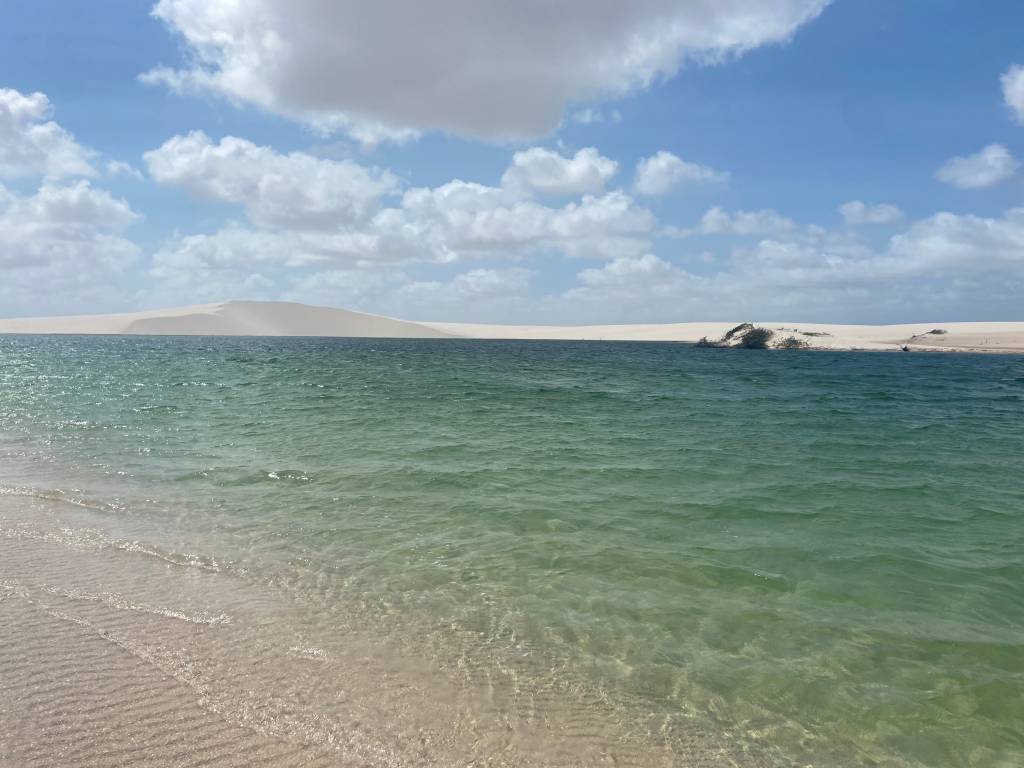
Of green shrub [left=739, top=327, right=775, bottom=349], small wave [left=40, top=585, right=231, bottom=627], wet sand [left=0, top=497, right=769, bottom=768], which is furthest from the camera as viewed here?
green shrub [left=739, top=327, right=775, bottom=349]

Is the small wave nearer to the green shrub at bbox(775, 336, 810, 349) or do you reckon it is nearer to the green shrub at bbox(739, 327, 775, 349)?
the green shrub at bbox(739, 327, 775, 349)

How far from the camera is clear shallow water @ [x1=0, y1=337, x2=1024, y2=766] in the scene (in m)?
5.83

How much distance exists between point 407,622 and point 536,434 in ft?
45.0

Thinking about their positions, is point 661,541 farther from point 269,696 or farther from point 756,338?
point 756,338

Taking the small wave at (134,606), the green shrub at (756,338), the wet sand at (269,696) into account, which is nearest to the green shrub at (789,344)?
the green shrub at (756,338)

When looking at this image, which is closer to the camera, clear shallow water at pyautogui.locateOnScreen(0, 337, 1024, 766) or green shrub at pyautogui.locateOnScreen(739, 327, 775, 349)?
clear shallow water at pyautogui.locateOnScreen(0, 337, 1024, 766)

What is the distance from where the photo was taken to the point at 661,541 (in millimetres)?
9766

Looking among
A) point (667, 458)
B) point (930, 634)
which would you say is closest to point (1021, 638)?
point (930, 634)

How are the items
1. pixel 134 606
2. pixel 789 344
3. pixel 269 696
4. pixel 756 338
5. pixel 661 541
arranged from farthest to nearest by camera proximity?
1. pixel 756 338
2. pixel 789 344
3. pixel 661 541
4. pixel 134 606
5. pixel 269 696

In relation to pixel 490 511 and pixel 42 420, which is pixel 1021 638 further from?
pixel 42 420

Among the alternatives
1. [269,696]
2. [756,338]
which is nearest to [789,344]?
[756,338]

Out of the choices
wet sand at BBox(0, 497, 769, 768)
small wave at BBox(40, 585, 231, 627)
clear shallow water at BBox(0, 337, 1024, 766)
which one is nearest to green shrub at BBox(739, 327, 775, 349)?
clear shallow water at BBox(0, 337, 1024, 766)

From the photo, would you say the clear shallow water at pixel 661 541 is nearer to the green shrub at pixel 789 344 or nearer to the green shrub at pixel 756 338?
the green shrub at pixel 756 338

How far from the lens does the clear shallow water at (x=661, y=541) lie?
230 inches
